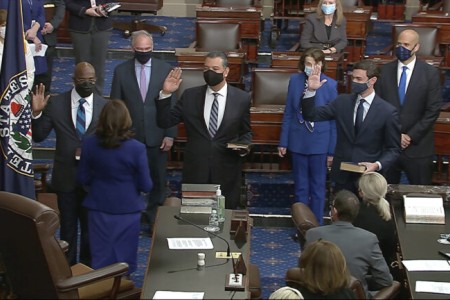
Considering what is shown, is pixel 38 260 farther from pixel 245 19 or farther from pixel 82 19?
pixel 245 19

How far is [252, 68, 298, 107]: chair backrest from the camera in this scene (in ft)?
30.3

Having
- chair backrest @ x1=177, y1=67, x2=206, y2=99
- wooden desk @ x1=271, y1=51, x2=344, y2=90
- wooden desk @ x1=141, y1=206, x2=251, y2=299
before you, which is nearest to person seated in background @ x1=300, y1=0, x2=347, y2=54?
wooden desk @ x1=271, y1=51, x2=344, y2=90

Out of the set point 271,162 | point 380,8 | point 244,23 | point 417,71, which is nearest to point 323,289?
point 417,71

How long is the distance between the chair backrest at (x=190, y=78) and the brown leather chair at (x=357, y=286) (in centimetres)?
335

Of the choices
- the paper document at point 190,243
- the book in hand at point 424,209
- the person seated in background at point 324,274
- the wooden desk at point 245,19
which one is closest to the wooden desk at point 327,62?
the wooden desk at point 245,19

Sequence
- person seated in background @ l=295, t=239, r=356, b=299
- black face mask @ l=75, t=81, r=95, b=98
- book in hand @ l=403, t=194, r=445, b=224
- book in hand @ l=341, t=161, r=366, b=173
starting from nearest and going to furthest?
person seated in background @ l=295, t=239, r=356, b=299 < book in hand @ l=403, t=194, r=445, b=224 < black face mask @ l=75, t=81, r=95, b=98 < book in hand @ l=341, t=161, r=366, b=173

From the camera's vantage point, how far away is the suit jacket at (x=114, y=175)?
6.64 metres

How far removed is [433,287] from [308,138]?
2291 millimetres

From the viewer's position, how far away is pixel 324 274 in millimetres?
5312

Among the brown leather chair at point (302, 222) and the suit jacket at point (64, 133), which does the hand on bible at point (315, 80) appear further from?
the suit jacket at point (64, 133)

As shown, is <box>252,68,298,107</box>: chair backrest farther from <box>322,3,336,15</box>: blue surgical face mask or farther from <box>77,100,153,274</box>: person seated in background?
<box>77,100,153,274</box>: person seated in background

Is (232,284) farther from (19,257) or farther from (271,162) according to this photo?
(271,162)

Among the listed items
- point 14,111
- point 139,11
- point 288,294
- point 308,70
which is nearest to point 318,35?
point 308,70

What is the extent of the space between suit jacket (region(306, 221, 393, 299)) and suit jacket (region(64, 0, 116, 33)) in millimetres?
4090
